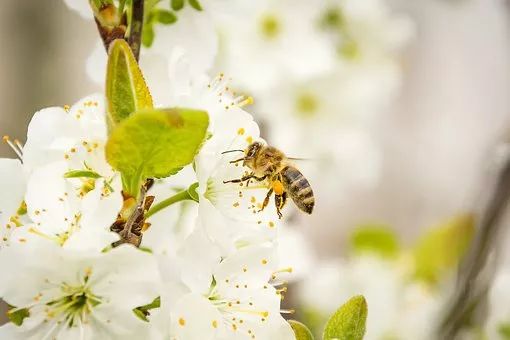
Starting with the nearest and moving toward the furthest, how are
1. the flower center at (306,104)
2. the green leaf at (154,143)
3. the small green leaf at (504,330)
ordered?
the green leaf at (154,143) < the small green leaf at (504,330) < the flower center at (306,104)

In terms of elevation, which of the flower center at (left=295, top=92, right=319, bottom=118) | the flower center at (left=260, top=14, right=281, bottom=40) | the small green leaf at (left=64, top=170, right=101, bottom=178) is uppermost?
the small green leaf at (left=64, top=170, right=101, bottom=178)

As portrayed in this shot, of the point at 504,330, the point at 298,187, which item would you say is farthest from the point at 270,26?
the point at 298,187

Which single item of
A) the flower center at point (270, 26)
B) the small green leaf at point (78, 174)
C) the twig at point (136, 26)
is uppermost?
the twig at point (136, 26)

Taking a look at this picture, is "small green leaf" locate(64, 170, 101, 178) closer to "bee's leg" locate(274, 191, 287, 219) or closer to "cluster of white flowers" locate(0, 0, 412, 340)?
"cluster of white flowers" locate(0, 0, 412, 340)

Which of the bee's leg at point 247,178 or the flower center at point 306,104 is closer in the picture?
the bee's leg at point 247,178

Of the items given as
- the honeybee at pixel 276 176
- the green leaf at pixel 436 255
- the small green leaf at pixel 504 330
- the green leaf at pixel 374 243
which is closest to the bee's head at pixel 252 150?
the honeybee at pixel 276 176

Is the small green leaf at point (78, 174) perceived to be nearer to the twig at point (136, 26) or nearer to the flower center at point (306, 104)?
the twig at point (136, 26)

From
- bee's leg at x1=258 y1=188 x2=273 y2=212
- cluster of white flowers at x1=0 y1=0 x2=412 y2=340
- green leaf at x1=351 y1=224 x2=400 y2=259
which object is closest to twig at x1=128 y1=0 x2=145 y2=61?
cluster of white flowers at x1=0 y1=0 x2=412 y2=340
